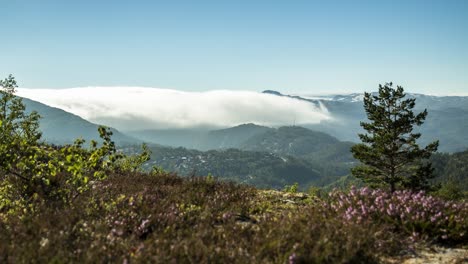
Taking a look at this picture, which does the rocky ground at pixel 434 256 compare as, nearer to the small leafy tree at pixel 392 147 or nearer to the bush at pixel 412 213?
the bush at pixel 412 213

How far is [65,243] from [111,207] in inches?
64.3

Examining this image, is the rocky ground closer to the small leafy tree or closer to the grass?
the grass

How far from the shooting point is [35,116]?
1238 inches

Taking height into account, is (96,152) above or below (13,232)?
above

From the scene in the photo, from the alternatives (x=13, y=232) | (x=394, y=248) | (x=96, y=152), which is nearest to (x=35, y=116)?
(x=96, y=152)

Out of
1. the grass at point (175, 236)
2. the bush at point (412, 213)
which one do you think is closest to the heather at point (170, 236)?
the grass at point (175, 236)

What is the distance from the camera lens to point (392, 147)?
150ft

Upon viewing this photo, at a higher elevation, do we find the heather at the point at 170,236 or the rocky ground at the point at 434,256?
the heather at the point at 170,236

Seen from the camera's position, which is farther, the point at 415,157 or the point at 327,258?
the point at 415,157

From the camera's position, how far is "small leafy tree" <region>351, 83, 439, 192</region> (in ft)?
148

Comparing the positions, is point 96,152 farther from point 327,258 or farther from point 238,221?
point 327,258

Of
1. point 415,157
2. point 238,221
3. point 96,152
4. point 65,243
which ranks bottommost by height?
point 415,157

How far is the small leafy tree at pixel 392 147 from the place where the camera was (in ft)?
148

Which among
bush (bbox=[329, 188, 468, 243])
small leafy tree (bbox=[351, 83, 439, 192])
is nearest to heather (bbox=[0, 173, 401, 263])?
bush (bbox=[329, 188, 468, 243])
